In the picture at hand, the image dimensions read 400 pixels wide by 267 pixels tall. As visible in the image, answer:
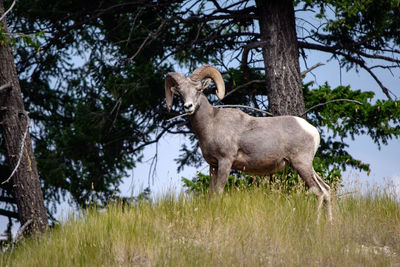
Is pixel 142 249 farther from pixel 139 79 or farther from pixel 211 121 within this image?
pixel 139 79

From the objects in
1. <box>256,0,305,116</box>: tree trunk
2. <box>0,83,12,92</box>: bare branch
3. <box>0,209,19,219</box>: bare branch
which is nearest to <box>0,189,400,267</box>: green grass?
<box>256,0,305,116</box>: tree trunk

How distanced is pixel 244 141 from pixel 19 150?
432 centimetres

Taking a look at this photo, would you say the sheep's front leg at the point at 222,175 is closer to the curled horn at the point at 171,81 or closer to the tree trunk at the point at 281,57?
the curled horn at the point at 171,81

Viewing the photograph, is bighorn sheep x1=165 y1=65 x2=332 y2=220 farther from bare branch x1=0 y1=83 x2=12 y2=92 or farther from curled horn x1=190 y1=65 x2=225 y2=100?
bare branch x1=0 y1=83 x2=12 y2=92

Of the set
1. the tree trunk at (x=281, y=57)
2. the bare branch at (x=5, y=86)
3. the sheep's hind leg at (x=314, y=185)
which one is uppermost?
the tree trunk at (x=281, y=57)

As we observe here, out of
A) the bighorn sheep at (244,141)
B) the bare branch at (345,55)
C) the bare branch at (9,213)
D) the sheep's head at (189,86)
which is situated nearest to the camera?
the sheep's head at (189,86)

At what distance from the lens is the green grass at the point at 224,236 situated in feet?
20.5

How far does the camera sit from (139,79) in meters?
11.6

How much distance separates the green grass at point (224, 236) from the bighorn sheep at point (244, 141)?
15.7 inches

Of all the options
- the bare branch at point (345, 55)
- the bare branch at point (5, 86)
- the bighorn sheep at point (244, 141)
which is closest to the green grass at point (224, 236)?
the bighorn sheep at point (244, 141)

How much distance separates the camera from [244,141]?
24.8 ft

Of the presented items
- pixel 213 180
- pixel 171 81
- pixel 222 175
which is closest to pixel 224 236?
pixel 222 175

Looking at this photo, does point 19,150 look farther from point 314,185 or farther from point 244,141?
point 314,185

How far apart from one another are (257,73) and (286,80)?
1763 millimetres
